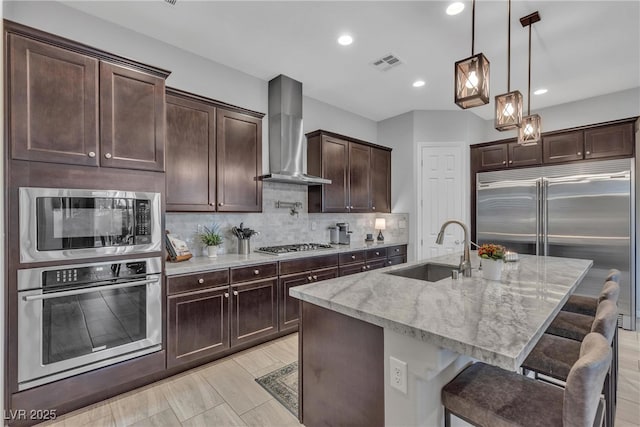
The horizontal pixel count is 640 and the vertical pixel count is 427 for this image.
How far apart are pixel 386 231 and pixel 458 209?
1.20 meters

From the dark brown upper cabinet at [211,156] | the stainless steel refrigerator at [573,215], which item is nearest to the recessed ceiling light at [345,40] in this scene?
the dark brown upper cabinet at [211,156]

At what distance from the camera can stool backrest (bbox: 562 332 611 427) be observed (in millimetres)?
930

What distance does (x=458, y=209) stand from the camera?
4711 mm

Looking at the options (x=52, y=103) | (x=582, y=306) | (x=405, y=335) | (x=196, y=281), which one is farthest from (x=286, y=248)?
(x=582, y=306)

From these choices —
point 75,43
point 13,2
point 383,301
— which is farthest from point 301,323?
point 13,2

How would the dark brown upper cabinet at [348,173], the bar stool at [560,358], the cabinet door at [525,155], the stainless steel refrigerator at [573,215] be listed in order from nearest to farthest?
the bar stool at [560,358]
the stainless steel refrigerator at [573,215]
the dark brown upper cabinet at [348,173]
the cabinet door at [525,155]

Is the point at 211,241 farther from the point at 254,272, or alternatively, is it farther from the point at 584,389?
the point at 584,389

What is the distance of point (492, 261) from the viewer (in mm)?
1958

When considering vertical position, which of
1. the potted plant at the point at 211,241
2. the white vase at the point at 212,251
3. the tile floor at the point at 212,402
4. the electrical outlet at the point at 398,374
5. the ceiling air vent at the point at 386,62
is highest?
the ceiling air vent at the point at 386,62

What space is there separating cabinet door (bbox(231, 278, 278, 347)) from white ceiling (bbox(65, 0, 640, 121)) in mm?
2343

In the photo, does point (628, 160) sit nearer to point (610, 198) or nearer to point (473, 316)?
point (610, 198)

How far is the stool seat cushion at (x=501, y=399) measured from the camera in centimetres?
108

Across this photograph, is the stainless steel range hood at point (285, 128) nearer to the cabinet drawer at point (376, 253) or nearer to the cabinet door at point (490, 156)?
the cabinet drawer at point (376, 253)

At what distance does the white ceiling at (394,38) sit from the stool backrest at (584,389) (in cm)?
254
